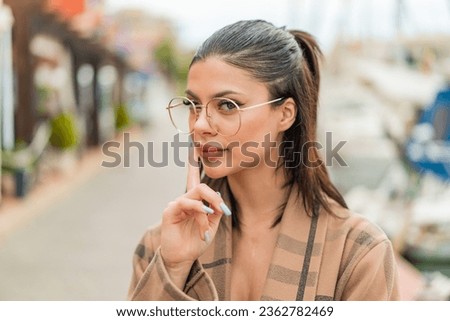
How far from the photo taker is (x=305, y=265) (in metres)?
1.09

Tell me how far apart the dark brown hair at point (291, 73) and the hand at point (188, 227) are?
0.61ft

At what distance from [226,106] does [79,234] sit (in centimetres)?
464

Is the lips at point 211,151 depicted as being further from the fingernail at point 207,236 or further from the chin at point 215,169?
the fingernail at point 207,236

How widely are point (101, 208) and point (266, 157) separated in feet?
18.4

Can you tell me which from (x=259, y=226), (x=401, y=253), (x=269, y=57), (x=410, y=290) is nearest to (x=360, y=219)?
(x=259, y=226)

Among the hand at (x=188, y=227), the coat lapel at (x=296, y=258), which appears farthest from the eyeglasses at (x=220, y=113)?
the coat lapel at (x=296, y=258)

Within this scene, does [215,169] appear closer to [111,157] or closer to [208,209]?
[208,209]

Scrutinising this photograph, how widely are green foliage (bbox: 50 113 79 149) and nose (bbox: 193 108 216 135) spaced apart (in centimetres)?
654

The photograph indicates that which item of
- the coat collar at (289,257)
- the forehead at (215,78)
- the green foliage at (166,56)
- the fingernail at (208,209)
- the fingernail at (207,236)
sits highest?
the forehead at (215,78)

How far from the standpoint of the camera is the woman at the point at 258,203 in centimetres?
102

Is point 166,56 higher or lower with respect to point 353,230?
lower

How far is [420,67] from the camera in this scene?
706 centimetres

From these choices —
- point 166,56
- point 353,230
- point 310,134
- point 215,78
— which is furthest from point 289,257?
point 166,56

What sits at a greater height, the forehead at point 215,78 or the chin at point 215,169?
the forehead at point 215,78
